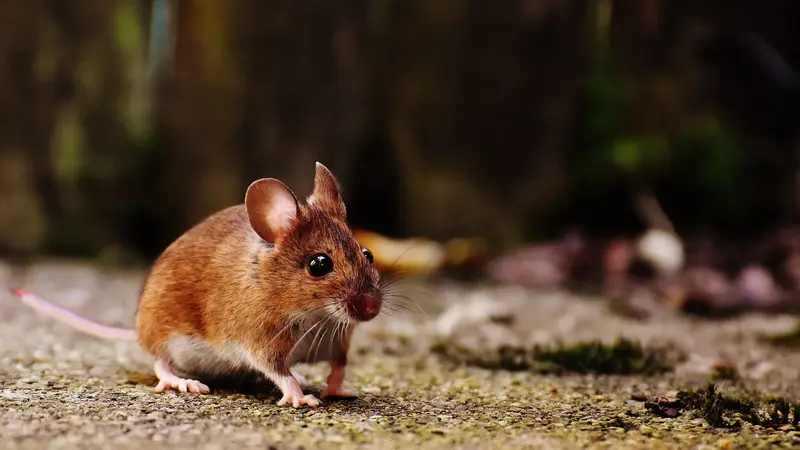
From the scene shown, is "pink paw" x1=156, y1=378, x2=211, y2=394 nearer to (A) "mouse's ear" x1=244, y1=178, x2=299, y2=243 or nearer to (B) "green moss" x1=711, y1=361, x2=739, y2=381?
(A) "mouse's ear" x1=244, y1=178, x2=299, y2=243

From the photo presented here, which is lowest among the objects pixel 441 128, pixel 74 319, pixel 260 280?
pixel 74 319

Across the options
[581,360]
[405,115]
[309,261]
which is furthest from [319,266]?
[405,115]

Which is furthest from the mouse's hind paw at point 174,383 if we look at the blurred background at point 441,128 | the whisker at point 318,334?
the blurred background at point 441,128

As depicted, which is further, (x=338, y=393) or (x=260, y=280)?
(x=338, y=393)

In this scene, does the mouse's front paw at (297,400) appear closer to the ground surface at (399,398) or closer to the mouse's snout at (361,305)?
the ground surface at (399,398)

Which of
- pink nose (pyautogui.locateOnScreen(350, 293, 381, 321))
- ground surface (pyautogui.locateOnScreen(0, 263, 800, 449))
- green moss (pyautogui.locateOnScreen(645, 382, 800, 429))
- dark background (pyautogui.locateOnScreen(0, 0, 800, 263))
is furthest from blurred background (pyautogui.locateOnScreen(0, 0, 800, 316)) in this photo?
pink nose (pyautogui.locateOnScreen(350, 293, 381, 321))

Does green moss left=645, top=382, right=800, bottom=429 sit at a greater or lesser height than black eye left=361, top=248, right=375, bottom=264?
lesser

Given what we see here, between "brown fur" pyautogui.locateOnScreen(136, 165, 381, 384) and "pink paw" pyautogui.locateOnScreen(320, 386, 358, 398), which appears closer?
"brown fur" pyautogui.locateOnScreen(136, 165, 381, 384)

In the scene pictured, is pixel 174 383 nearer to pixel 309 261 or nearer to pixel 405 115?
pixel 309 261
